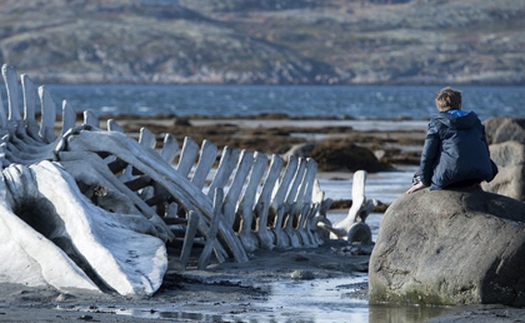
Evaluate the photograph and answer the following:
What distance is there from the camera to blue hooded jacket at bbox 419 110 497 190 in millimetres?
9109

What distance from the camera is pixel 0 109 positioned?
1147 centimetres

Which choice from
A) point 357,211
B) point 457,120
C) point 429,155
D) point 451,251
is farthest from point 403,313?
point 357,211

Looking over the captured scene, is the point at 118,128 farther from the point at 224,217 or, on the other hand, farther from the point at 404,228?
the point at 404,228

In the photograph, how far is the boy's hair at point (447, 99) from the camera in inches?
360

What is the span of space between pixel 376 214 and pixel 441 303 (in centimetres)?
878

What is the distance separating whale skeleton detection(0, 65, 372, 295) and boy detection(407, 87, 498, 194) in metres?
2.08

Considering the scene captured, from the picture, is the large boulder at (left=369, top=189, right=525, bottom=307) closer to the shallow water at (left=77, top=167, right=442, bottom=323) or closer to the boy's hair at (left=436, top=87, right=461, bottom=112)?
the shallow water at (left=77, top=167, right=442, bottom=323)

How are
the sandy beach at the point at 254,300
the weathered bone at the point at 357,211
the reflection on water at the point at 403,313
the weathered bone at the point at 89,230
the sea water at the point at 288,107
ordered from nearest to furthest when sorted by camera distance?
the sandy beach at the point at 254,300 < the reflection on water at the point at 403,313 < the weathered bone at the point at 89,230 < the weathered bone at the point at 357,211 < the sea water at the point at 288,107

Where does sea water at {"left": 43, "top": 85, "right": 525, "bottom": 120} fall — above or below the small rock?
below

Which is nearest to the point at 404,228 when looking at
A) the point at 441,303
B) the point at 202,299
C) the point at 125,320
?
the point at 441,303

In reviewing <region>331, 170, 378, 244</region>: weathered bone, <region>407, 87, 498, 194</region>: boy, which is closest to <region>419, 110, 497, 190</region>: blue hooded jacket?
<region>407, 87, 498, 194</region>: boy

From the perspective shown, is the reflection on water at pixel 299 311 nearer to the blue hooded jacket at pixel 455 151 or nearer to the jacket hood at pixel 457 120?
the blue hooded jacket at pixel 455 151

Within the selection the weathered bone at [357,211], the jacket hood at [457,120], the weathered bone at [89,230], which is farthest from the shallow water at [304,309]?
the weathered bone at [357,211]

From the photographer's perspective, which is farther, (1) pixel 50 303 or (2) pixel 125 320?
(1) pixel 50 303
